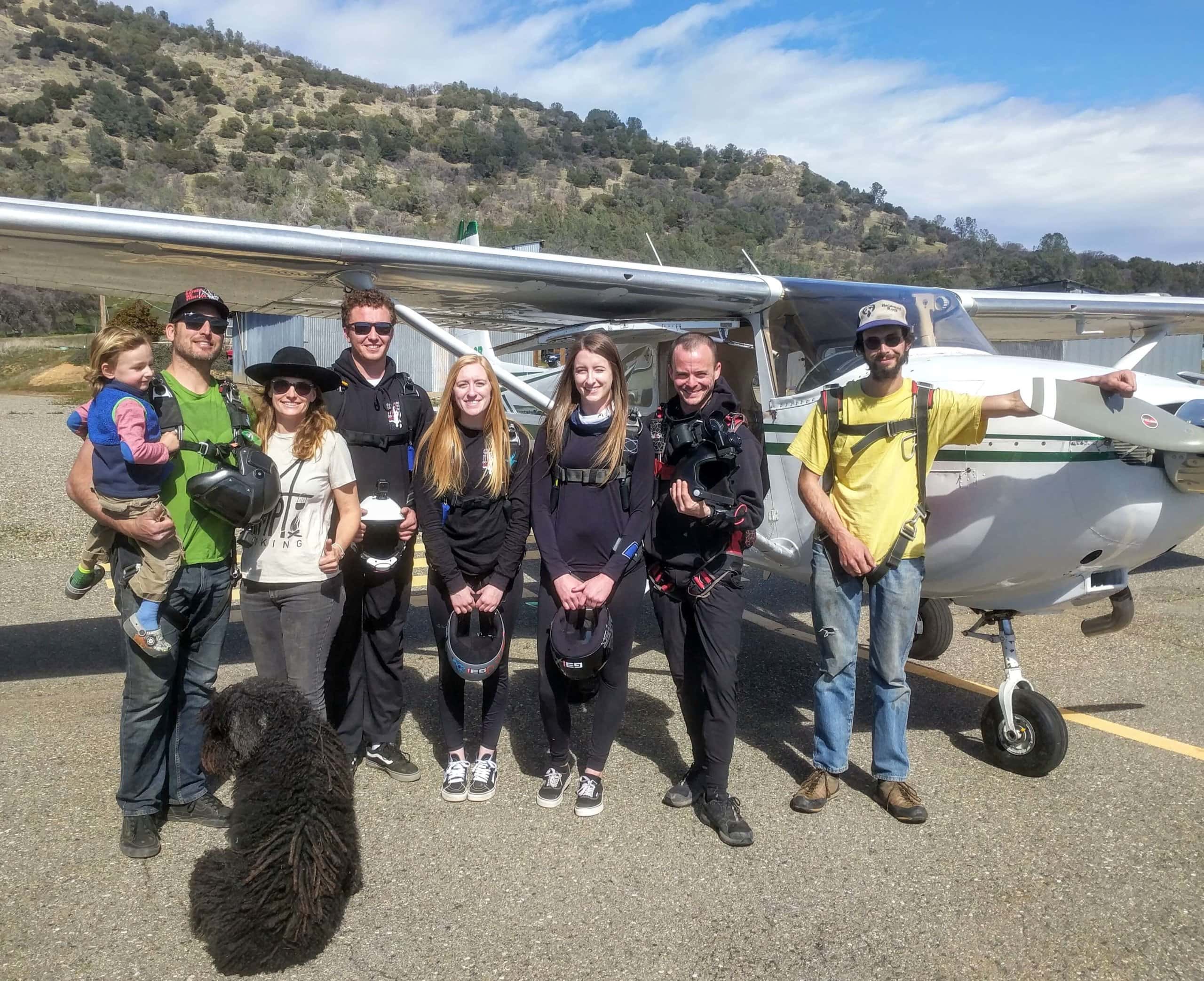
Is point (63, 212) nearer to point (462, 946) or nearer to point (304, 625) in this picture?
point (304, 625)

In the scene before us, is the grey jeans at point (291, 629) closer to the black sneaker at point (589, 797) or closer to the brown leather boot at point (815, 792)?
the black sneaker at point (589, 797)

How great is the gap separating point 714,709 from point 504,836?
946mm

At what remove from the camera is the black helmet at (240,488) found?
9.50ft

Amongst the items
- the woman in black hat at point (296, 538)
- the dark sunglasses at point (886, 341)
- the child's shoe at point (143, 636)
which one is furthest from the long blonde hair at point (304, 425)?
the dark sunglasses at point (886, 341)

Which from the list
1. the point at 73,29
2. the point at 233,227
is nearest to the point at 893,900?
the point at 233,227

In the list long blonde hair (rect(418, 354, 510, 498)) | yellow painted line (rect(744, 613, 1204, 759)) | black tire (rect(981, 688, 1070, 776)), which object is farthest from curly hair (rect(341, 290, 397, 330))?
yellow painted line (rect(744, 613, 1204, 759))

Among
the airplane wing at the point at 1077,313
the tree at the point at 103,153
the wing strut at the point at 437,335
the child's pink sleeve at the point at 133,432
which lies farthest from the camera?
the tree at the point at 103,153

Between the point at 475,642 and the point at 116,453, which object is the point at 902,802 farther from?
the point at 116,453

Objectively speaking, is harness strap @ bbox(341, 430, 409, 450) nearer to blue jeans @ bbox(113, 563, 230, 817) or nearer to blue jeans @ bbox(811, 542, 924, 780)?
blue jeans @ bbox(113, 563, 230, 817)

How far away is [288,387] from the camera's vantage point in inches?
129

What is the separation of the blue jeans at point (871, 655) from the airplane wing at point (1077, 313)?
9.21 feet

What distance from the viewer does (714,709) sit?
3.36m

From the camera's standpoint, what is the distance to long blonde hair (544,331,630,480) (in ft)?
10.9

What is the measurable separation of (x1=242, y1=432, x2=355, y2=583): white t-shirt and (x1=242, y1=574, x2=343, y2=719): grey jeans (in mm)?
51
